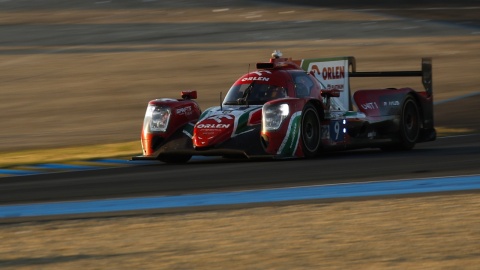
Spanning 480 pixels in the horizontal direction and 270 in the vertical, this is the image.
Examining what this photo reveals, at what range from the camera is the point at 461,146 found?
48.8 feet

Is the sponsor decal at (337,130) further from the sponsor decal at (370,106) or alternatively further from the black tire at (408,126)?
the black tire at (408,126)

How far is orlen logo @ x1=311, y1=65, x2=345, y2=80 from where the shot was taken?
1507 centimetres

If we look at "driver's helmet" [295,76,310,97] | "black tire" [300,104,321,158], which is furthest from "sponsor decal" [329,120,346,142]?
"driver's helmet" [295,76,310,97]

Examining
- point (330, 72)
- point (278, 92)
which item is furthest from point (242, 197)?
point (330, 72)

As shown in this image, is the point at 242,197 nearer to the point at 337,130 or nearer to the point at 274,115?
the point at 274,115

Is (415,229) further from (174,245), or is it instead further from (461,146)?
(461,146)

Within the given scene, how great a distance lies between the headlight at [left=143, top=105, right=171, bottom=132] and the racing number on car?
2.15 m

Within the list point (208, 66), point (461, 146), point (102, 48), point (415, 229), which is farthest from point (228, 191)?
point (102, 48)

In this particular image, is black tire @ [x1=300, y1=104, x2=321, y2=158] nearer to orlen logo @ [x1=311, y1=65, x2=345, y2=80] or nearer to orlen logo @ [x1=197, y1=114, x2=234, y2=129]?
orlen logo @ [x1=197, y1=114, x2=234, y2=129]

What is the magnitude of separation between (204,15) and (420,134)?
21.1m

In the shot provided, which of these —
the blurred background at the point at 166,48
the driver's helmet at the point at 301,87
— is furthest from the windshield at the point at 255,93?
the blurred background at the point at 166,48

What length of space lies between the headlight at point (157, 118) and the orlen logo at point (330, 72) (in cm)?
253

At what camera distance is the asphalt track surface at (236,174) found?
433 inches

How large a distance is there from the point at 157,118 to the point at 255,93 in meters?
1.34
